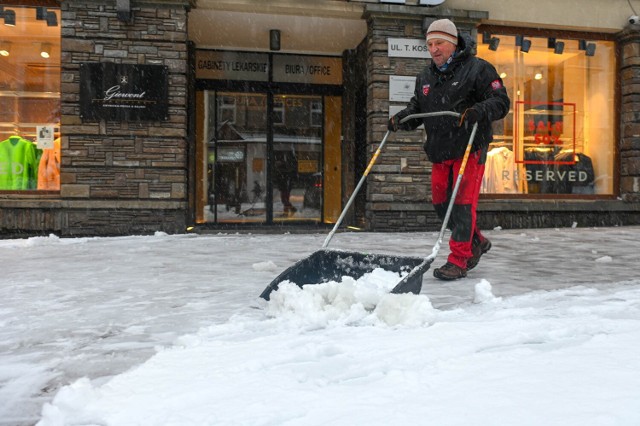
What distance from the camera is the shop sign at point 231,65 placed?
37.9 feet

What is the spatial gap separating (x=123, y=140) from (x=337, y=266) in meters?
6.42

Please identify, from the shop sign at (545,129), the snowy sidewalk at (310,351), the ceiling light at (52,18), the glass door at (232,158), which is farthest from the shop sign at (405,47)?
the snowy sidewalk at (310,351)

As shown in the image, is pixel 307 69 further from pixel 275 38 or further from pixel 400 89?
pixel 400 89

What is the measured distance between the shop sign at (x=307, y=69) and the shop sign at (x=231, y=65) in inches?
10.2

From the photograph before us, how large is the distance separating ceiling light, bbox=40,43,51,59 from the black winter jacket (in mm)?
7069

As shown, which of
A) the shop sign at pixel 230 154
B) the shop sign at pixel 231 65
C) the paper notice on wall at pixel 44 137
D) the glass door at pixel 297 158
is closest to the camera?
the paper notice on wall at pixel 44 137

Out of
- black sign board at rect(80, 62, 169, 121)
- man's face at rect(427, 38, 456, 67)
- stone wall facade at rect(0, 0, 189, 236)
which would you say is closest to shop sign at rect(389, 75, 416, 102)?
stone wall facade at rect(0, 0, 189, 236)

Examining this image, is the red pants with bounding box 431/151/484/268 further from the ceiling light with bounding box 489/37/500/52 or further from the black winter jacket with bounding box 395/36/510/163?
the ceiling light with bounding box 489/37/500/52

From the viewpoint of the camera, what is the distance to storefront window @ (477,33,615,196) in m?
10.7

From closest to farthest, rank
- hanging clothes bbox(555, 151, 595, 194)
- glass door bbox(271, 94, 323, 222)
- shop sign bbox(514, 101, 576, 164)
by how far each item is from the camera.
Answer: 1. shop sign bbox(514, 101, 576, 164)
2. hanging clothes bbox(555, 151, 595, 194)
3. glass door bbox(271, 94, 323, 222)

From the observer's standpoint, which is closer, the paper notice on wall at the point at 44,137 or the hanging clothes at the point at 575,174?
the paper notice on wall at the point at 44,137

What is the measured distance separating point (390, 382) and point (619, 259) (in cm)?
470

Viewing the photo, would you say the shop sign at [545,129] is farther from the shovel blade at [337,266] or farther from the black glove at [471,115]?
the shovel blade at [337,266]

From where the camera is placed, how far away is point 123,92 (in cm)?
912
